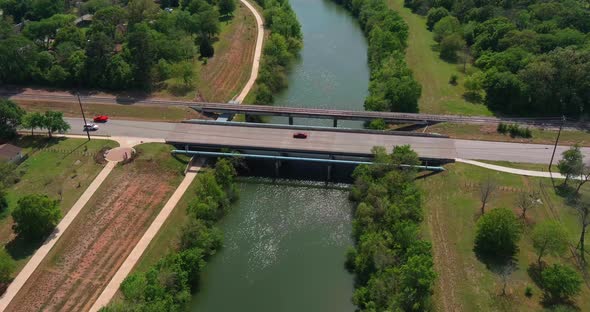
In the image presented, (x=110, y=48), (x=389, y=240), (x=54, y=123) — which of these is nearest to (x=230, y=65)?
(x=110, y=48)

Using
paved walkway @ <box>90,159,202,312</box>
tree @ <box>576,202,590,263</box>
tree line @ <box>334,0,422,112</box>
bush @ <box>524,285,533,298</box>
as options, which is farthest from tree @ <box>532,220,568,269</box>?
paved walkway @ <box>90,159,202,312</box>

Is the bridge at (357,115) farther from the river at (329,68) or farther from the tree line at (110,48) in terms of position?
the tree line at (110,48)

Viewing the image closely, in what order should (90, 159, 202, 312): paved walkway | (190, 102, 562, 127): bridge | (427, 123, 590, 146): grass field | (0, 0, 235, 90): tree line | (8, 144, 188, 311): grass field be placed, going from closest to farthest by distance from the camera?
(90, 159, 202, 312): paved walkway < (8, 144, 188, 311): grass field < (427, 123, 590, 146): grass field < (190, 102, 562, 127): bridge < (0, 0, 235, 90): tree line

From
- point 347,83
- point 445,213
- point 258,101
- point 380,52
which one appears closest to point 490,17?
point 380,52

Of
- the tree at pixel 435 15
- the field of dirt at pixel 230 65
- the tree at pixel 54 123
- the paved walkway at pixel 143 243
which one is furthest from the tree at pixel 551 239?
the tree at pixel 435 15

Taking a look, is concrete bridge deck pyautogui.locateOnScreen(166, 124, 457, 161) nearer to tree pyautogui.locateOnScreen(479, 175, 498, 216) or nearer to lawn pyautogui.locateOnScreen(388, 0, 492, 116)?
tree pyautogui.locateOnScreen(479, 175, 498, 216)

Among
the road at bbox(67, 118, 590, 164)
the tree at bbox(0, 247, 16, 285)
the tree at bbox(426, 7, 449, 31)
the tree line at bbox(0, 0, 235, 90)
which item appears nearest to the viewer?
the tree at bbox(0, 247, 16, 285)

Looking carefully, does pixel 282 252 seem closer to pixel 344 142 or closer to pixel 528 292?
pixel 344 142
